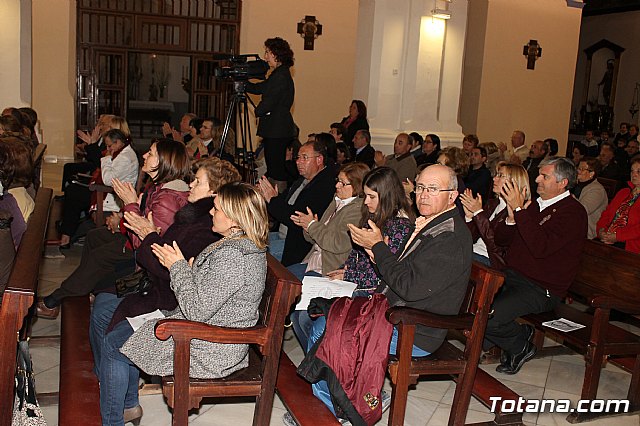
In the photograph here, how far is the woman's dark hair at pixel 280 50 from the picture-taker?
20.6ft

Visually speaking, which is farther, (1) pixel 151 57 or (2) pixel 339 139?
(1) pixel 151 57

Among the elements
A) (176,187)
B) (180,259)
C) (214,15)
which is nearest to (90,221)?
(176,187)

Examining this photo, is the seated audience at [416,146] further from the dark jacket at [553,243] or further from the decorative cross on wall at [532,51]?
the decorative cross on wall at [532,51]

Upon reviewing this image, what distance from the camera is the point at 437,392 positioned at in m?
4.09

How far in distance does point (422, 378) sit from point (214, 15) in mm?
9536

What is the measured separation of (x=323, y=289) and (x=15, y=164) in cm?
195

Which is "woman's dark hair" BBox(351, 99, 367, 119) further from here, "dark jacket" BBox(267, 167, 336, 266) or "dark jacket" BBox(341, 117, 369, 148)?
"dark jacket" BBox(267, 167, 336, 266)

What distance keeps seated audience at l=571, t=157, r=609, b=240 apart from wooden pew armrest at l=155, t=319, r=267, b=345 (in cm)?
429

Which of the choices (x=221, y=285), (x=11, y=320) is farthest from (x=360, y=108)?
(x=11, y=320)

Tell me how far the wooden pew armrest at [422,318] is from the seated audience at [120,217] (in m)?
1.35

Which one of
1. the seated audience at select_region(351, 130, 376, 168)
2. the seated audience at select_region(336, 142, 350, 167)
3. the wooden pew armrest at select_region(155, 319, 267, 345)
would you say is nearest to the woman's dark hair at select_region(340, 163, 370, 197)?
the wooden pew armrest at select_region(155, 319, 267, 345)

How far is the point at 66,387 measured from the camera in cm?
331

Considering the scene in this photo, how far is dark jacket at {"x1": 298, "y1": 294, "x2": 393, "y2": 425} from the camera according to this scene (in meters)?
3.10

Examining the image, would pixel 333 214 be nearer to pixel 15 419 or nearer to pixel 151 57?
pixel 15 419
